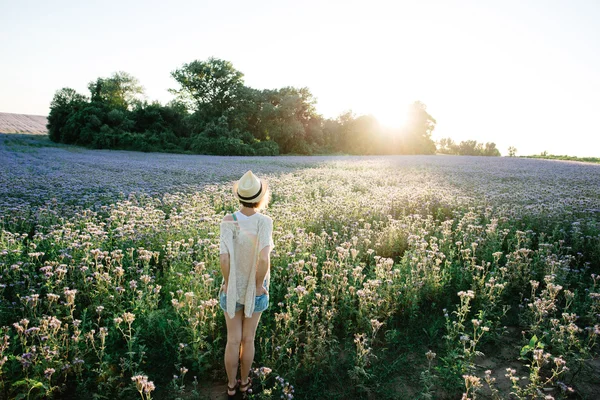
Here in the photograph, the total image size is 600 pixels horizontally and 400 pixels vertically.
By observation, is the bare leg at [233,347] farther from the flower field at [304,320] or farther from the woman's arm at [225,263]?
the woman's arm at [225,263]

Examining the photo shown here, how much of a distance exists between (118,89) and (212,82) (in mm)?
30418

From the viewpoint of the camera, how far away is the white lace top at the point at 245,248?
123 inches

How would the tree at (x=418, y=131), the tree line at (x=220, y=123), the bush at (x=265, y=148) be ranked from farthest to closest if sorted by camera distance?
the tree at (x=418, y=131)
the bush at (x=265, y=148)
the tree line at (x=220, y=123)

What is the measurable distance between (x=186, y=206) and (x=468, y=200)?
7.18m

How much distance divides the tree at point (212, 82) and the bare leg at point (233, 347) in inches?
1743

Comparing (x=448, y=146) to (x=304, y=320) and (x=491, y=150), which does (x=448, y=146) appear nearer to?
(x=491, y=150)

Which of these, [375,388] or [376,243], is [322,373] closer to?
[375,388]

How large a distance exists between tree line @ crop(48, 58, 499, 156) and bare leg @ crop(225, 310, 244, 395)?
3387 centimetres

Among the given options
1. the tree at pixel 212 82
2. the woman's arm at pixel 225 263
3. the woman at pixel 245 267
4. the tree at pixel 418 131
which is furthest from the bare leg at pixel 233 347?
the tree at pixel 418 131

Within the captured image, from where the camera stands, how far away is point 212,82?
150 feet

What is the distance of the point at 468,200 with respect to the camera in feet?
30.6

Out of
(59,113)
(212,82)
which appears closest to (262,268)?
(212,82)

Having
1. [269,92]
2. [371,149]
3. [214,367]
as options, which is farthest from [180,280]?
[371,149]

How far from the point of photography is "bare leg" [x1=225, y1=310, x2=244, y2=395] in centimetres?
325
